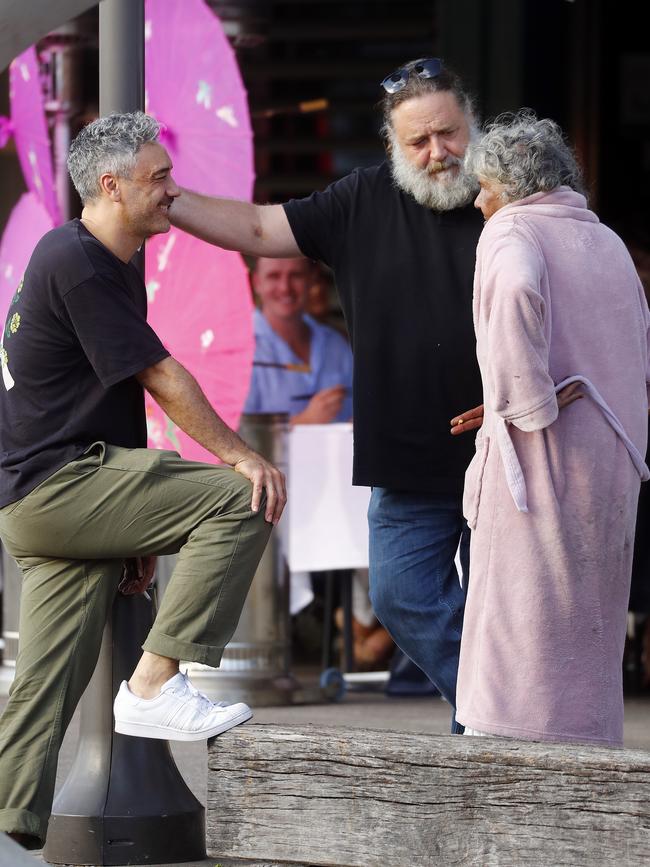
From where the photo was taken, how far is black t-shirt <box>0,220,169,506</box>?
3.56 meters

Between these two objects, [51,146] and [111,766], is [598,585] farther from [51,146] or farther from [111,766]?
[51,146]

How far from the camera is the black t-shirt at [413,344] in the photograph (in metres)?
4.19

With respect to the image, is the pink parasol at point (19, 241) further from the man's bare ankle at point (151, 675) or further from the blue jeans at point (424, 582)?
the man's bare ankle at point (151, 675)

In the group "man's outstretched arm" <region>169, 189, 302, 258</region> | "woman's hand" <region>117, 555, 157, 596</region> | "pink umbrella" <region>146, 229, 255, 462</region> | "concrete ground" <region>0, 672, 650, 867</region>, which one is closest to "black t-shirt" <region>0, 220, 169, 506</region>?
"woman's hand" <region>117, 555, 157, 596</region>

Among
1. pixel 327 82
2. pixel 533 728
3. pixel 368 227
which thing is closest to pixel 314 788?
pixel 533 728

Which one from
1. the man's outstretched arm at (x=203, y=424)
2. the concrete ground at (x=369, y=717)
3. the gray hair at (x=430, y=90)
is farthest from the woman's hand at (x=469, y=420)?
the concrete ground at (x=369, y=717)

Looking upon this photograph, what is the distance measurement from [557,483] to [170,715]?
1016 millimetres

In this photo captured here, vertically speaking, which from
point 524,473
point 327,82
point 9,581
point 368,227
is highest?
point 327,82

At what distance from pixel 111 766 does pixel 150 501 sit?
0.82 m

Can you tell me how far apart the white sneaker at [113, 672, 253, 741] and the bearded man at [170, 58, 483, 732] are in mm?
755

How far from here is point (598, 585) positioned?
12.0 ft

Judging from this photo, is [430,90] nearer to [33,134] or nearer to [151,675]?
[151,675]

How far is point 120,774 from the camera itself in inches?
158

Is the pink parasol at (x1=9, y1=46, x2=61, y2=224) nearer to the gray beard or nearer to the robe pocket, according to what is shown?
the gray beard
